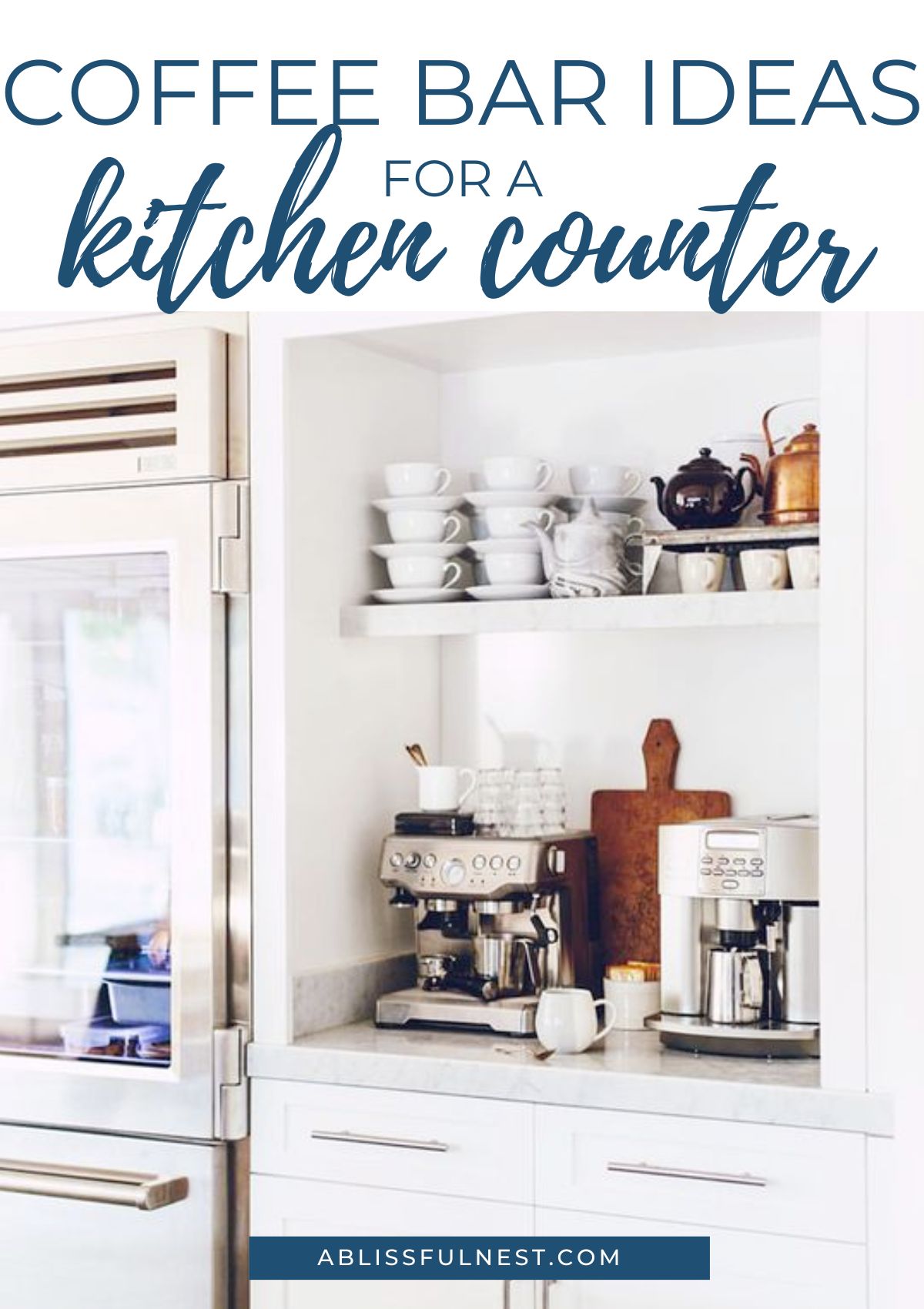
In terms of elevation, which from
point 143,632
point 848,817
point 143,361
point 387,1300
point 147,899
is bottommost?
point 387,1300

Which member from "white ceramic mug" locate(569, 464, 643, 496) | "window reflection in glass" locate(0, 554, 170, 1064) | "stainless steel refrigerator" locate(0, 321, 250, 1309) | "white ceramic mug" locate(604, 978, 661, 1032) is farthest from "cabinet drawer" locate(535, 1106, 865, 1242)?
"white ceramic mug" locate(569, 464, 643, 496)

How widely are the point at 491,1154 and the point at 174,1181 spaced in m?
0.49

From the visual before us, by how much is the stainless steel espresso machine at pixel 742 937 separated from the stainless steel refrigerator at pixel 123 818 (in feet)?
2.12

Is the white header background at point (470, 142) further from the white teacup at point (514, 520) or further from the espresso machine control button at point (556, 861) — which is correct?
the espresso machine control button at point (556, 861)

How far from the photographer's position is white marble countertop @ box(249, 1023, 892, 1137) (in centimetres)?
240

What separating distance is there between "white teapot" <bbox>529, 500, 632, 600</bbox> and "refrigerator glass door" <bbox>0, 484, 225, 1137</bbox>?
514 mm

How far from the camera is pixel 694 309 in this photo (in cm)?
276

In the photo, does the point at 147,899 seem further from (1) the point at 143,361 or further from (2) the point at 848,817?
(2) the point at 848,817

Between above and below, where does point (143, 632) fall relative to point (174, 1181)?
above

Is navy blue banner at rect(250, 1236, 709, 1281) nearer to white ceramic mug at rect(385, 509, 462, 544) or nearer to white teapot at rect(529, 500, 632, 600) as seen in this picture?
white teapot at rect(529, 500, 632, 600)

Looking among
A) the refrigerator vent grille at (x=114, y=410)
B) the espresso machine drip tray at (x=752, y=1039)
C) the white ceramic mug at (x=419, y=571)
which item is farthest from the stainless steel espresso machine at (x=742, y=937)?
the refrigerator vent grille at (x=114, y=410)

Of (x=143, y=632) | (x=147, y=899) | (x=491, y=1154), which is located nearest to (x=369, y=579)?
(x=143, y=632)

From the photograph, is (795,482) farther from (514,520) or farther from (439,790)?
(439,790)

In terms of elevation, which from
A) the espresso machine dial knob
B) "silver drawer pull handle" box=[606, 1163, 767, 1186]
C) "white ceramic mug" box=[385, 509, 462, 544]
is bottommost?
"silver drawer pull handle" box=[606, 1163, 767, 1186]
